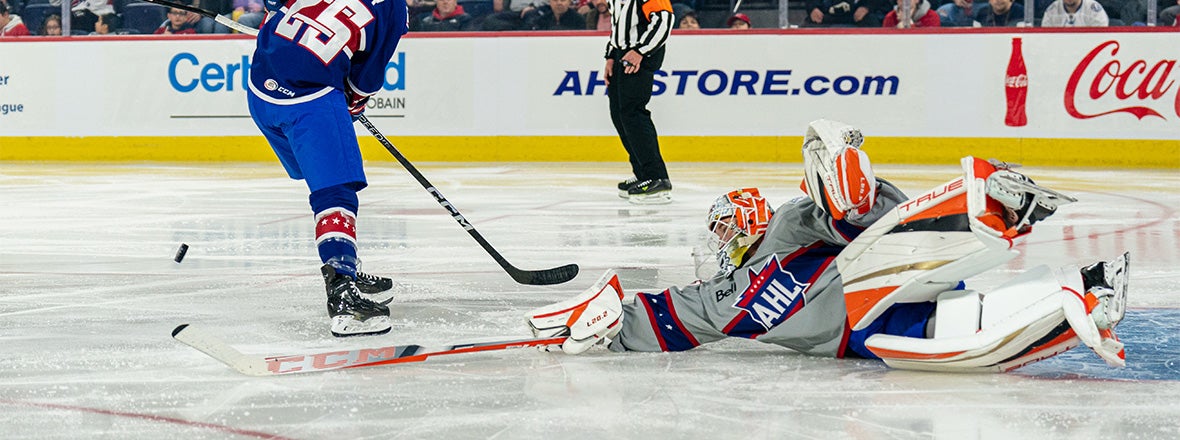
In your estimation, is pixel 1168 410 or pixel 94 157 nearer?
pixel 1168 410

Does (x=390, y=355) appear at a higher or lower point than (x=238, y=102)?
higher

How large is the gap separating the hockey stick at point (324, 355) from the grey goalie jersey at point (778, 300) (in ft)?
0.63

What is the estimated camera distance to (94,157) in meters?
8.90

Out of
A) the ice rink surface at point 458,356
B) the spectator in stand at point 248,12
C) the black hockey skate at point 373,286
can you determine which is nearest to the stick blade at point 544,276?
the ice rink surface at point 458,356

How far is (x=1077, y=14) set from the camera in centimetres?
815

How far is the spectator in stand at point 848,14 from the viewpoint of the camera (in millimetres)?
8438

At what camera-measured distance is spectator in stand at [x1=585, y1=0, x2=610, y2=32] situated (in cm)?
867

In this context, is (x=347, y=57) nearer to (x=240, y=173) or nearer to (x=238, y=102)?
(x=240, y=173)

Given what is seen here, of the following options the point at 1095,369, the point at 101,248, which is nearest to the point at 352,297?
the point at 1095,369

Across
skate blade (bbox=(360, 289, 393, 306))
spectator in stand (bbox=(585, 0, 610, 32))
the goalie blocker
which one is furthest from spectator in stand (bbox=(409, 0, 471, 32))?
the goalie blocker

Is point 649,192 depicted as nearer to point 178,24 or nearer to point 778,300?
point 778,300

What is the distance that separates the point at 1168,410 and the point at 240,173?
20.7ft

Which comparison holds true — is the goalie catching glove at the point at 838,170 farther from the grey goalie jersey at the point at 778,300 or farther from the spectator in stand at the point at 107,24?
the spectator in stand at the point at 107,24

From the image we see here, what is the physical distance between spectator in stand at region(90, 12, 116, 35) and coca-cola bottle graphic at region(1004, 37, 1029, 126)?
5328mm
